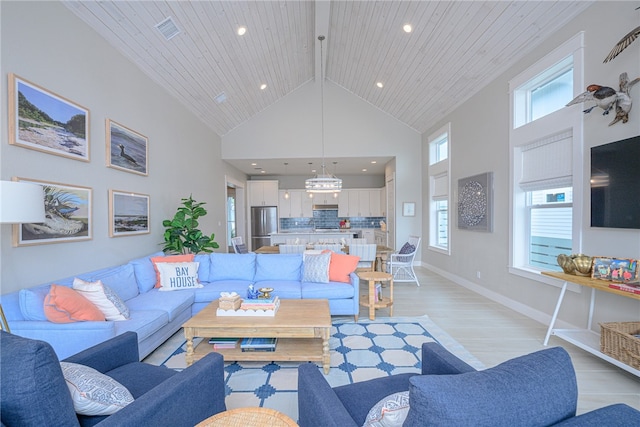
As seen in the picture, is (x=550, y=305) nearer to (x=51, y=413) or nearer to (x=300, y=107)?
(x=51, y=413)

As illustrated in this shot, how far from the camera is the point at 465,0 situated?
3318 millimetres

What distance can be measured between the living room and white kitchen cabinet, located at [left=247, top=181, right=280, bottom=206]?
7.41 ft

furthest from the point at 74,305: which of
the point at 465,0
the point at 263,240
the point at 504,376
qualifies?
the point at 263,240

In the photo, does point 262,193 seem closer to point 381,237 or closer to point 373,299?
point 381,237

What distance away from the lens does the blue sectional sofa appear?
6.53 ft

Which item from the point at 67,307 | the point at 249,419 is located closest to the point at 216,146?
the point at 67,307

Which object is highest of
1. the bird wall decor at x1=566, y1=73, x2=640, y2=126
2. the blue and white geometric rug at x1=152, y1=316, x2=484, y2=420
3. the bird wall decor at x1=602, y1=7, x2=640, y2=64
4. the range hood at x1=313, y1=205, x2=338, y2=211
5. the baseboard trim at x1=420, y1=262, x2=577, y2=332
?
the bird wall decor at x1=602, y1=7, x2=640, y2=64

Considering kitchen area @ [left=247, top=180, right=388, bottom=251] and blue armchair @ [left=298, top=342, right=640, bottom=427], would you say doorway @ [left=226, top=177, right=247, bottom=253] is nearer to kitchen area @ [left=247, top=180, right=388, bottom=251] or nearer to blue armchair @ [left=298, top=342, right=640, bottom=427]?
kitchen area @ [left=247, top=180, right=388, bottom=251]

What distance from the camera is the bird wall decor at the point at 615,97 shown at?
7.76 ft

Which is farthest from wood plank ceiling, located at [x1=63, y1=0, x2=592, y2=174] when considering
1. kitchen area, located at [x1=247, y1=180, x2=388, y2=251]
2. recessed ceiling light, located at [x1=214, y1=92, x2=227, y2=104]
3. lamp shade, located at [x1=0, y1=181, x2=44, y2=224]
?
kitchen area, located at [x1=247, y1=180, x2=388, y2=251]

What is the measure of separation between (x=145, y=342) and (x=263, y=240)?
6580mm

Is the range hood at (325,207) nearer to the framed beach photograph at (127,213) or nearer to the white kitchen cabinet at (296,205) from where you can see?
the white kitchen cabinet at (296,205)

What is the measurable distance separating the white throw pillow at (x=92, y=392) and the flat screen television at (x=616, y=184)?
3.66m

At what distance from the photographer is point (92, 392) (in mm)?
1099
